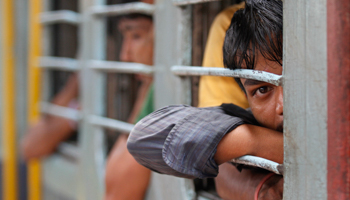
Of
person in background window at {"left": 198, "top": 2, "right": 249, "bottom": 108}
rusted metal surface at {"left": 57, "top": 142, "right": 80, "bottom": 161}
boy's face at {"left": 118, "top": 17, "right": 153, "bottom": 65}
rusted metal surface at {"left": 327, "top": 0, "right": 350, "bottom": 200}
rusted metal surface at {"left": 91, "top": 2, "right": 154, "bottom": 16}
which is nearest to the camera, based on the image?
rusted metal surface at {"left": 327, "top": 0, "right": 350, "bottom": 200}

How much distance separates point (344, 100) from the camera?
0.67 m

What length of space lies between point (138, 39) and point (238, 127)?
0.89 metres

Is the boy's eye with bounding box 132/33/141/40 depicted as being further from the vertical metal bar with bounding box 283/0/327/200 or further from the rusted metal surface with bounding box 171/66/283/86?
the vertical metal bar with bounding box 283/0/327/200

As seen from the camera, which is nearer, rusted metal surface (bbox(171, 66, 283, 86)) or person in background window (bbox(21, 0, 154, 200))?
rusted metal surface (bbox(171, 66, 283, 86))

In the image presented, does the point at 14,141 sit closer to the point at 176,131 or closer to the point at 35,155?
the point at 35,155

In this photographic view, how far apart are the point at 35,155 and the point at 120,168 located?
3.52 feet

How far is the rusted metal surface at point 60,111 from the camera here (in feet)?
6.36

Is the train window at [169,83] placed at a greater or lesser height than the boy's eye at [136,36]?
lesser

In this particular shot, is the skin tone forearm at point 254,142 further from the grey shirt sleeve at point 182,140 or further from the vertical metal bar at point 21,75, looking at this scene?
the vertical metal bar at point 21,75

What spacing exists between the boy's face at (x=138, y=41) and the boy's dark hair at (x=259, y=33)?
76 centimetres

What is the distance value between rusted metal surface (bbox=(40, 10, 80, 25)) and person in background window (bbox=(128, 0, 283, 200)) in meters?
1.31

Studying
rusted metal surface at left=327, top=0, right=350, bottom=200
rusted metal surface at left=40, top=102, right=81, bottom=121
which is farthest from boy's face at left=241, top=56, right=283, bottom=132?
rusted metal surface at left=40, top=102, right=81, bottom=121


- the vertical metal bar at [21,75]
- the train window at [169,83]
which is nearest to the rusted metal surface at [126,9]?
the train window at [169,83]

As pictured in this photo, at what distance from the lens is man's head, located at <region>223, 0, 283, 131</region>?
779 mm
